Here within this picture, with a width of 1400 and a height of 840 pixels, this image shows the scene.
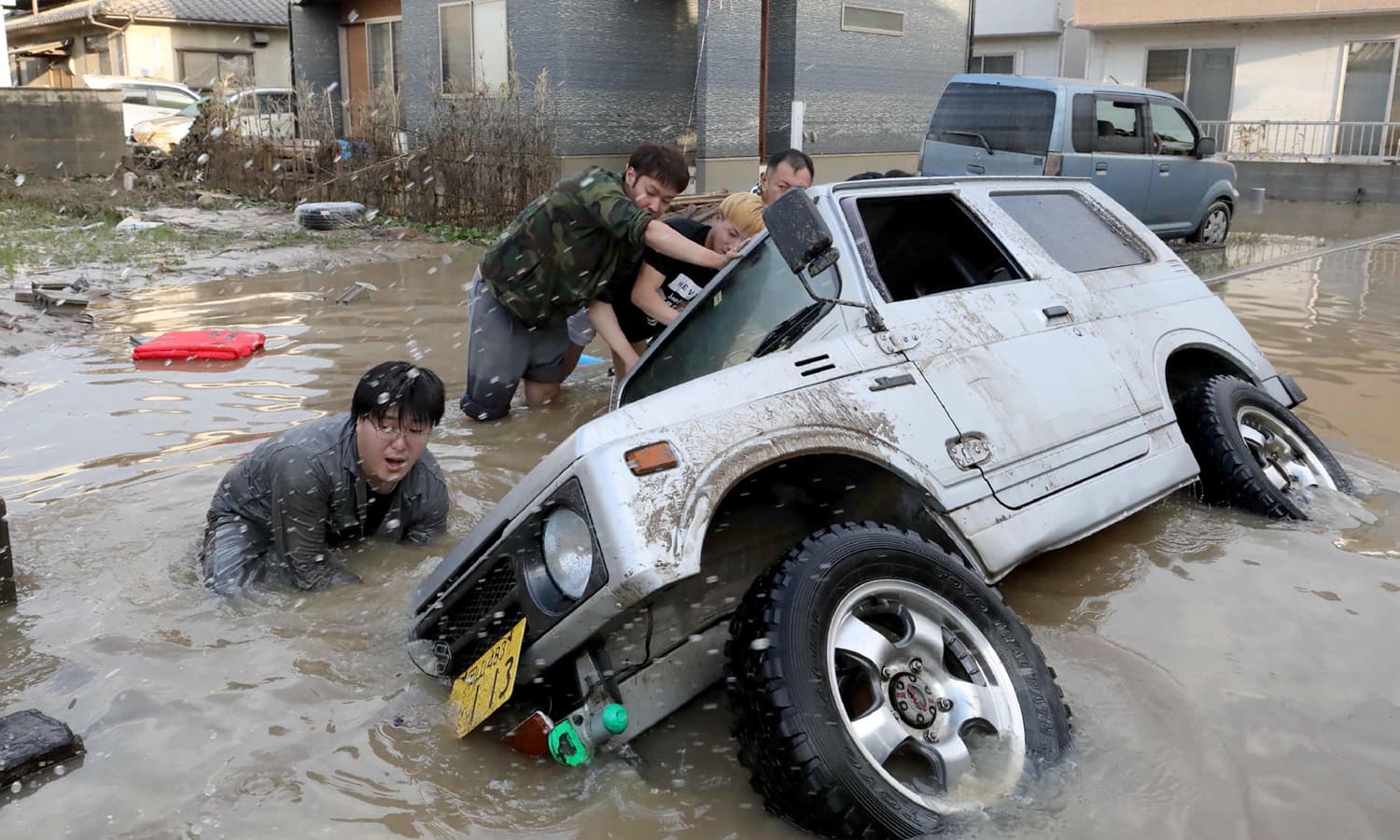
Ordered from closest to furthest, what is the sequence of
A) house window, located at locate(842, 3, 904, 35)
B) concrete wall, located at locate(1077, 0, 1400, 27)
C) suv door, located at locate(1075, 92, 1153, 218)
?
suv door, located at locate(1075, 92, 1153, 218) < house window, located at locate(842, 3, 904, 35) < concrete wall, located at locate(1077, 0, 1400, 27)

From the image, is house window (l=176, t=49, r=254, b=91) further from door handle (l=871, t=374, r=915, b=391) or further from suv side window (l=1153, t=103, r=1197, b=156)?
door handle (l=871, t=374, r=915, b=391)

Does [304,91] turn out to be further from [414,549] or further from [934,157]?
[414,549]

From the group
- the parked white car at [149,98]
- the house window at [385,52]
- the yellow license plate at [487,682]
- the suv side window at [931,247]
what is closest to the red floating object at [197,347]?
the suv side window at [931,247]

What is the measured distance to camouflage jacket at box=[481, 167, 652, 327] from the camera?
5680 mm

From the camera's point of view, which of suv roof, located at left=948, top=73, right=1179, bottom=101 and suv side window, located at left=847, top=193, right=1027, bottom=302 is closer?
suv side window, located at left=847, top=193, right=1027, bottom=302

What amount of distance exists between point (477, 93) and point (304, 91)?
3915 millimetres

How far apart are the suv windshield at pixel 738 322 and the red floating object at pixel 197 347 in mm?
4600

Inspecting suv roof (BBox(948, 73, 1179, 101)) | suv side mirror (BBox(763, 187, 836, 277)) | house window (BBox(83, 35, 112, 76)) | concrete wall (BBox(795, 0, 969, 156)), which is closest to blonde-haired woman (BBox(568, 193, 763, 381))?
suv side mirror (BBox(763, 187, 836, 277))

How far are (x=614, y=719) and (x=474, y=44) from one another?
15657mm

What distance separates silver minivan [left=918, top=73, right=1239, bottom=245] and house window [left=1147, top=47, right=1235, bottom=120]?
12400mm

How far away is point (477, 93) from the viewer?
14477mm

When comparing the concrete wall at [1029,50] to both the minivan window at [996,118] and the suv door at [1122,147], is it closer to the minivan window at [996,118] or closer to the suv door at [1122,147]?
the suv door at [1122,147]

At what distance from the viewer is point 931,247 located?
4570mm

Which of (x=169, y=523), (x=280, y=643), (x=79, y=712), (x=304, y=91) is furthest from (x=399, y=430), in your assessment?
(x=304, y=91)
